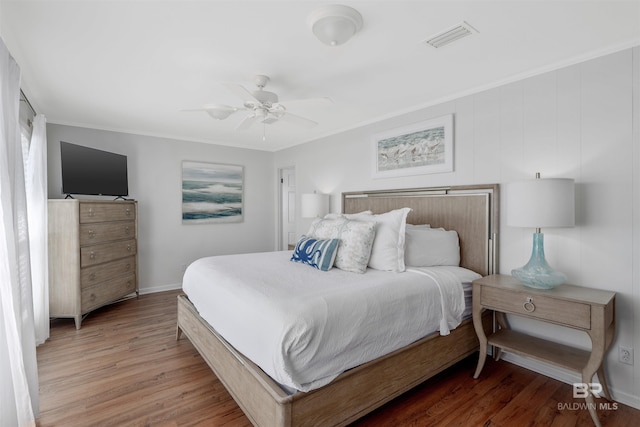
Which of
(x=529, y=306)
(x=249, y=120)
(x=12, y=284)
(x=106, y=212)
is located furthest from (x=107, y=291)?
(x=529, y=306)

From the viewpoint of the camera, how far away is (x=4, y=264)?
4.89ft

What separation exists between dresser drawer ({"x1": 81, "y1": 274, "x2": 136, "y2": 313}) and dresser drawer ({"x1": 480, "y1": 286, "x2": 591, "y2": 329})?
3929 millimetres

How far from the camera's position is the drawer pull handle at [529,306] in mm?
2012

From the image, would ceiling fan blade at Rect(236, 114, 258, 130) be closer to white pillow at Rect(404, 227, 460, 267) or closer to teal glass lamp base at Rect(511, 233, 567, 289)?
white pillow at Rect(404, 227, 460, 267)

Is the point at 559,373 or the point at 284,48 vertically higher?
the point at 284,48

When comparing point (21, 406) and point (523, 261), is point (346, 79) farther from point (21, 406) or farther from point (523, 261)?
point (21, 406)

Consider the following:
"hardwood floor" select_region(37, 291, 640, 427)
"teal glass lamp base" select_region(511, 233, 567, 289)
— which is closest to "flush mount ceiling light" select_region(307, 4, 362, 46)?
"teal glass lamp base" select_region(511, 233, 567, 289)

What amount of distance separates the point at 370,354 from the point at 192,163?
415 centimetres

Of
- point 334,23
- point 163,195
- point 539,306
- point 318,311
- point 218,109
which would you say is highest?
point 334,23

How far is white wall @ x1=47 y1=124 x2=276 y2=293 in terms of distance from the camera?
4.09 m

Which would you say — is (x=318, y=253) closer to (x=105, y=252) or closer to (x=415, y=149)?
(x=415, y=149)

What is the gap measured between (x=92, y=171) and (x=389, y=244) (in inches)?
141

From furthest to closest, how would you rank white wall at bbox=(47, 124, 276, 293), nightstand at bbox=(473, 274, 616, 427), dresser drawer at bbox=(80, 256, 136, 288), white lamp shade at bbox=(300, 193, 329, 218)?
white lamp shade at bbox=(300, 193, 329, 218) < white wall at bbox=(47, 124, 276, 293) < dresser drawer at bbox=(80, 256, 136, 288) < nightstand at bbox=(473, 274, 616, 427)

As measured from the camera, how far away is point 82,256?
3330mm
